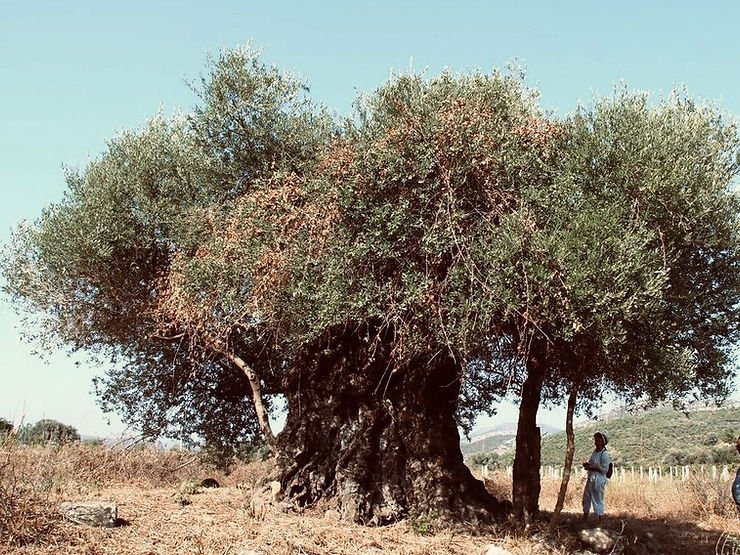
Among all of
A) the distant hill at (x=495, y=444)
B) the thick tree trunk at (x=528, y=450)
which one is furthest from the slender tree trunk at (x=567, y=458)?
the distant hill at (x=495, y=444)

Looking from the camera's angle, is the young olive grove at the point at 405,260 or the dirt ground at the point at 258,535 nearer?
the dirt ground at the point at 258,535

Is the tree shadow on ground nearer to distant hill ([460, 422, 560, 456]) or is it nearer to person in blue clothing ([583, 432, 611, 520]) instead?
person in blue clothing ([583, 432, 611, 520])

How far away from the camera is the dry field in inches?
391

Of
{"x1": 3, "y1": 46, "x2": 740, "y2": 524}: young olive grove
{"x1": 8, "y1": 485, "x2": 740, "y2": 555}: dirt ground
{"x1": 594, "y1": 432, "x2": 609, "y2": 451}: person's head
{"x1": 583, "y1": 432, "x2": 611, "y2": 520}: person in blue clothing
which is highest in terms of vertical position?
{"x1": 3, "y1": 46, "x2": 740, "y2": 524}: young olive grove

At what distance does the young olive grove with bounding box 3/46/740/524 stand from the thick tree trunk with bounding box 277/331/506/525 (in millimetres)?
45

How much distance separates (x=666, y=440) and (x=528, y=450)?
41.6 metres

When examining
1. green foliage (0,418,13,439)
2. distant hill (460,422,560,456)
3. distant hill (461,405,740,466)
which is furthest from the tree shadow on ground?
distant hill (460,422,560,456)

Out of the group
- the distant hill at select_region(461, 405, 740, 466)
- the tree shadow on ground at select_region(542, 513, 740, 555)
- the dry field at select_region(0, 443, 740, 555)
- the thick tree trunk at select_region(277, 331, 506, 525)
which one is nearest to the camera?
the dry field at select_region(0, 443, 740, 555)

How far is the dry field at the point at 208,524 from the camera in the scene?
9938 mm

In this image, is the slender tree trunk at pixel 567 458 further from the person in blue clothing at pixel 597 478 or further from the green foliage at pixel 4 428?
the green foliage at pixel 4 428

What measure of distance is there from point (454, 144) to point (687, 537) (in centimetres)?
1092

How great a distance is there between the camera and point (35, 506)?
404 inches

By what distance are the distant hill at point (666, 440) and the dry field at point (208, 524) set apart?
2468 centimetres

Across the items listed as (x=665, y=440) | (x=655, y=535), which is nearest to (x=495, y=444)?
(x=665, y=440)
